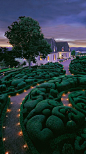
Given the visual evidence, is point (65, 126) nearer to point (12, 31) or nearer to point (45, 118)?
point (45, 118)

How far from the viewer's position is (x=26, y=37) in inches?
1043

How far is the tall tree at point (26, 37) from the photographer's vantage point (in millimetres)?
25328

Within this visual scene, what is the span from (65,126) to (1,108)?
5.31 meters

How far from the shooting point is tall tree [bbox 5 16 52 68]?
25328 mm

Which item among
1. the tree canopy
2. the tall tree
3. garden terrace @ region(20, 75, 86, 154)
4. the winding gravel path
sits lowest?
the winding gravel path

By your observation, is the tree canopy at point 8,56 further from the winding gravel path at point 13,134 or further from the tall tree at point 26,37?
the winding gravel path at point 13,134

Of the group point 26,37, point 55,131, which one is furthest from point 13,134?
point 26,37

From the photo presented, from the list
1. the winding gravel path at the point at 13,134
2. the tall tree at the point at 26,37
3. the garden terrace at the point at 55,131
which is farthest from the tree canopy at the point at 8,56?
the garden terrace at the point at 55,131

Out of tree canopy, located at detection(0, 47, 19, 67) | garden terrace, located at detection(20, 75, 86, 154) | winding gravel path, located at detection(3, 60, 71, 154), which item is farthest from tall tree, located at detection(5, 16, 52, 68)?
garden terrace, located at detection(20, 75, 86, 154)

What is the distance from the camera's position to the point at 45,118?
6.82m

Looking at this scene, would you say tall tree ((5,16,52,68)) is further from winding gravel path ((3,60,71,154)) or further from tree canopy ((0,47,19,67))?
winding gravel path ((3,60,71,154))

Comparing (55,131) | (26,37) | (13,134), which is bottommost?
(13,134)

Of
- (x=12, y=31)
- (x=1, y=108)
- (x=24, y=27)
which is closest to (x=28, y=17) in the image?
(x=24, y=27)

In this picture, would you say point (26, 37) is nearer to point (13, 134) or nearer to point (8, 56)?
point (8, 56)
